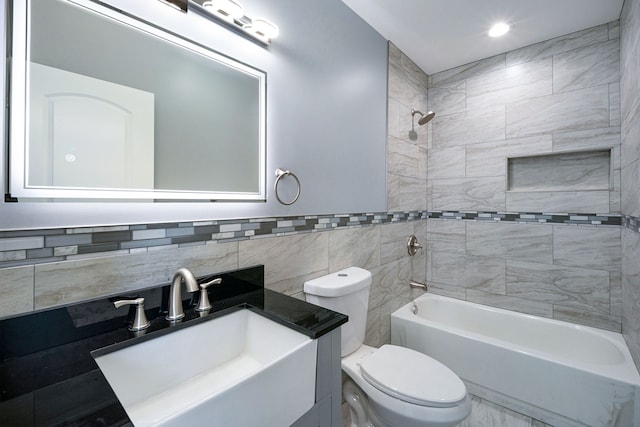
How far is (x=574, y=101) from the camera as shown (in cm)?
206

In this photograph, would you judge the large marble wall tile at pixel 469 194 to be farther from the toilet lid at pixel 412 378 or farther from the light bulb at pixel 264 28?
the light bulb at pixel 264 28

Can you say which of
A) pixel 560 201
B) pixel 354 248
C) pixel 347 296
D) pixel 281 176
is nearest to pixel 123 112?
pixel 281 176

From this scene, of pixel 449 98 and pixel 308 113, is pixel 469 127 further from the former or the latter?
pixel 308 113

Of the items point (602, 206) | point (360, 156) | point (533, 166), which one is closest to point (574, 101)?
point (533, 166)

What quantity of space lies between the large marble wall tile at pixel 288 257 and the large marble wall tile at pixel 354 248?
0.22ft

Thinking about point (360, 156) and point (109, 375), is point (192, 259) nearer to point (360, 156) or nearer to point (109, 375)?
point (109, 375)

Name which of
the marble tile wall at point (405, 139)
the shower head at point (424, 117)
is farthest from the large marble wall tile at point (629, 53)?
the marble tile wall at point (405, 139)

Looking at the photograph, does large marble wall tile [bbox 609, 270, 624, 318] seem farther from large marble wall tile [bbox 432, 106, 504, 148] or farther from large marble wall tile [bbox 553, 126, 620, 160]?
large marble wall tile [bbox 432, 106, 504, 148]

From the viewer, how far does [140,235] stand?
946 millimetres

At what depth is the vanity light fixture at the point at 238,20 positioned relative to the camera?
1.09m

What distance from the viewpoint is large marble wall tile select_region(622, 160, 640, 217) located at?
1.47 meters

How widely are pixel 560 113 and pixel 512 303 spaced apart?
1548mm

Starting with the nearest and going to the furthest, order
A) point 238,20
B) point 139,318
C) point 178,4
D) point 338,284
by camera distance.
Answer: point 139,318 → point 178,4 → point 238,20 → point 338,284

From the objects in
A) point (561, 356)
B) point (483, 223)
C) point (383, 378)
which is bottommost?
point (561, 356)
